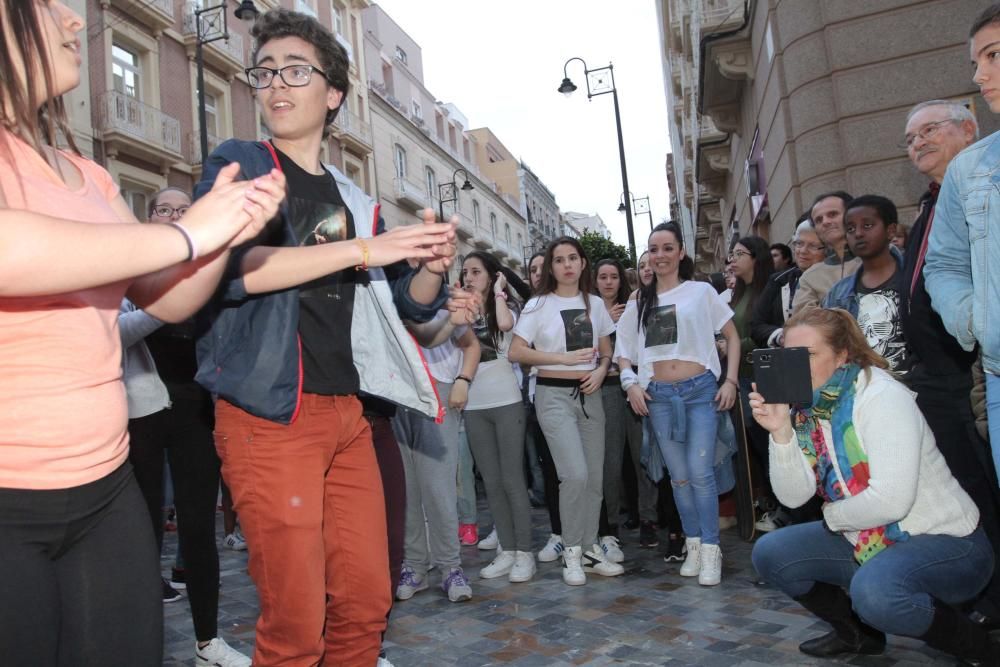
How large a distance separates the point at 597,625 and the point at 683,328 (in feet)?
6.90

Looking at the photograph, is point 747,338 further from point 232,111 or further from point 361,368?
point 232,111

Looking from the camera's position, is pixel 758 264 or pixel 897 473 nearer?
pixel 897 473

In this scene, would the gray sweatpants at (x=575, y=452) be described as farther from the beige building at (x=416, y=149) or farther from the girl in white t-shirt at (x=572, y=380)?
the beige building at (x=416, y=149)

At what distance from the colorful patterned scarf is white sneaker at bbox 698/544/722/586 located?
156 cm

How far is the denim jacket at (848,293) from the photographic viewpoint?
439 cm

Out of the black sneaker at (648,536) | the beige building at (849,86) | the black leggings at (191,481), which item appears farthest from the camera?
the beige building at (849,86)

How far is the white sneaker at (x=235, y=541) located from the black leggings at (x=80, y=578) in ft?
16.9

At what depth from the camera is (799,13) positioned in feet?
31.1

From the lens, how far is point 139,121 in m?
18.6

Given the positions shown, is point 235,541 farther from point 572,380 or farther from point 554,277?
point 554,277

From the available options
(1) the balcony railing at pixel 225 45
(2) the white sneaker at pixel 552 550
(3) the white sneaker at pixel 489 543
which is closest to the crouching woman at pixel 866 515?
(2) the white sneaker at pixel 552 550

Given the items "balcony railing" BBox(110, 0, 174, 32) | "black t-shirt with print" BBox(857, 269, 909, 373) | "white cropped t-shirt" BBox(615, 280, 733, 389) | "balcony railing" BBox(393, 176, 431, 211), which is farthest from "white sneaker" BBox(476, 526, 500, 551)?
"balcony railing" BBox(393, 176, 431, 211)

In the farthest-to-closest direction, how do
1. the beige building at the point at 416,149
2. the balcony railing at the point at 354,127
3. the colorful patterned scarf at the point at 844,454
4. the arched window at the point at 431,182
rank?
the arched window at the point at 431,182 < the beige building at the point at 416,149 < the balcony railing at the point at 354,127 < the colorful patterned scarf at the point at 844,454

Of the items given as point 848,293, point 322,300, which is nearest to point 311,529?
point 322,300
